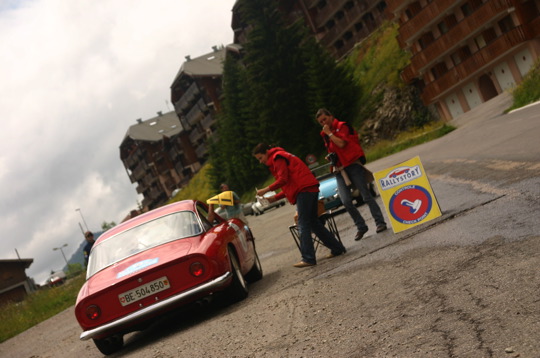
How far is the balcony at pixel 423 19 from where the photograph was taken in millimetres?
48000

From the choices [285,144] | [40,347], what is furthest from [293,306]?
[285,144]

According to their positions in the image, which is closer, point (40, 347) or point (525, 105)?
point (40, 347)

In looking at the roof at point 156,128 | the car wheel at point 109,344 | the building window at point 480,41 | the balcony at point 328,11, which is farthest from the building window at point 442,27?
the roof at point 156,128

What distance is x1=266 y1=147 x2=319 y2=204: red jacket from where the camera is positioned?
986cm

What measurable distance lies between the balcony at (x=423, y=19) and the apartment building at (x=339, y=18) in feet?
34.8

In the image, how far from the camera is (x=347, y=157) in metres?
10.7

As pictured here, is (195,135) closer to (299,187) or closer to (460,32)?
(460,32)

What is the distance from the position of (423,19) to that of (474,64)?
20.7ft

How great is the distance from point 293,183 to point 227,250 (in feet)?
5.34

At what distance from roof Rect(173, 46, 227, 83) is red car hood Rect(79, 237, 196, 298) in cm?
8225

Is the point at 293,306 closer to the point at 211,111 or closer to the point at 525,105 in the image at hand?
the point at 525,105

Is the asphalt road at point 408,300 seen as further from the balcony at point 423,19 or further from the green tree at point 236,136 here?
the green tree at point 236,136

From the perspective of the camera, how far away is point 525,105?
2762 cm


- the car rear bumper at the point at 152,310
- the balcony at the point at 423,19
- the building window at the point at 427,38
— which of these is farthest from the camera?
the building window at the point at 427,38
